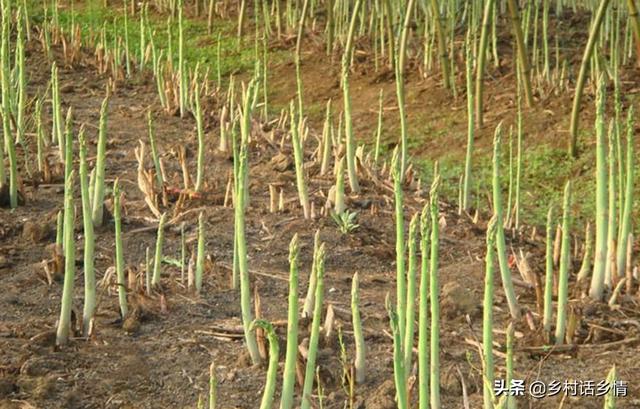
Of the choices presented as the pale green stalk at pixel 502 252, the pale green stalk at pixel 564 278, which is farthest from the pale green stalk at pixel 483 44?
the pale green stalk at pixel 564 278

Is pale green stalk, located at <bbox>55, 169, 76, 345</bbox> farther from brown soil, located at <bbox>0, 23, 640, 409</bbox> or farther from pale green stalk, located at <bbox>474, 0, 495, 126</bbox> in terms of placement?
pale green stalk, located at <bbox>474, 0, 495, 126</bbox>

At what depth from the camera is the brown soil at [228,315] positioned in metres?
2.38

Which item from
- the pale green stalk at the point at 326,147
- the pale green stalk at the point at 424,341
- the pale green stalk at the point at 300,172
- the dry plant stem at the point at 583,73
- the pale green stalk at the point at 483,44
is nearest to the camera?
the pale green stalk at the point at 424,341

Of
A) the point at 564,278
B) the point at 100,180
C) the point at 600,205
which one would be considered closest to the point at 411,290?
the point at 564,278

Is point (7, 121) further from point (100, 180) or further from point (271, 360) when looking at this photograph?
point (271, 360)

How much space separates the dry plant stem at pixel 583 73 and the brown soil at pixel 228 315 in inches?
39.2

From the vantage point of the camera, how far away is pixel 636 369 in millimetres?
2582

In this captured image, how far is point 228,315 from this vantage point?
280cm

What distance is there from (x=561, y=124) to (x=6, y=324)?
3.38 metres

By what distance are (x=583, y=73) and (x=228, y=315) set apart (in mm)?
2429

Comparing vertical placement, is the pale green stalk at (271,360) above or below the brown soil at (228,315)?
above

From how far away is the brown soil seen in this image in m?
2.38

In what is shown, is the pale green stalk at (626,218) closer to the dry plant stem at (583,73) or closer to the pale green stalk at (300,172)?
the pale green stalk at (300,172)

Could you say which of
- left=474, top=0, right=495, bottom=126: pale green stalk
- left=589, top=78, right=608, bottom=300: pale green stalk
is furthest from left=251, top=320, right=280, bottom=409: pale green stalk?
left=474, top=0, right=495, bottom=126: pale green stalk
